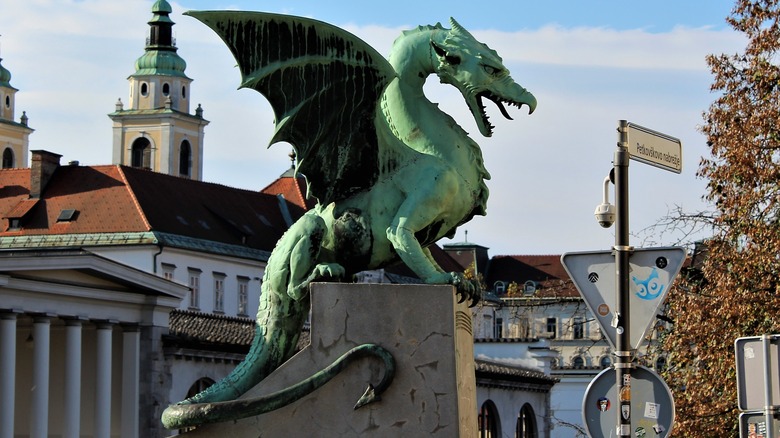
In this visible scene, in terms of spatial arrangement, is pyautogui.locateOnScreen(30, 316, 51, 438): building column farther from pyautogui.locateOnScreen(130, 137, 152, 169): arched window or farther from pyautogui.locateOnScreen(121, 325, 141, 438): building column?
pyautogui.locateOnScreen(130, 137, 152, 169): arched window

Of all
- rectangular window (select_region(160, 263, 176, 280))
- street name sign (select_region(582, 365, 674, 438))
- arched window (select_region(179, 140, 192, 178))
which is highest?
arched window (select_region(179, 140, 192, 178))

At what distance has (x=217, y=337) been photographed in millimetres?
64625

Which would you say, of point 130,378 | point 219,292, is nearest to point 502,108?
point 130,378

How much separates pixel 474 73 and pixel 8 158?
137 meters

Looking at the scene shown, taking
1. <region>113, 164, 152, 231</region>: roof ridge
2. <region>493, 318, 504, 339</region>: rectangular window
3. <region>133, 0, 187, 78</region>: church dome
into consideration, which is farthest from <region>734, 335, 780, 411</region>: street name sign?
<region>133, 0, 187, 78</region>: church dome

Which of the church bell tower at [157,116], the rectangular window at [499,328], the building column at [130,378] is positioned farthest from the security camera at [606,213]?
the church bell tower at [157,116]

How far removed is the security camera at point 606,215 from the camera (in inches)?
589

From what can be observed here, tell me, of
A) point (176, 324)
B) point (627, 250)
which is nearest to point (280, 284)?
point (627, 250)

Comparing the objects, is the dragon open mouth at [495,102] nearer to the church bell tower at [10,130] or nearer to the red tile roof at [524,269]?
the red tile roof at [524,269]

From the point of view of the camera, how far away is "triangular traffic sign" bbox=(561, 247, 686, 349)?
1305 cm

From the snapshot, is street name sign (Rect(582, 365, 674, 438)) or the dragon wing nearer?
street name sign (Rect(582, 365, 674, 438))

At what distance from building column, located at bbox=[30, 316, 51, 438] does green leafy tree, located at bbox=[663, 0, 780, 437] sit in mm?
30304

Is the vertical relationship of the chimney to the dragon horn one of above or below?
above

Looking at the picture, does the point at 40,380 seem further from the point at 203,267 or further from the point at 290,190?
the point at 290,190
